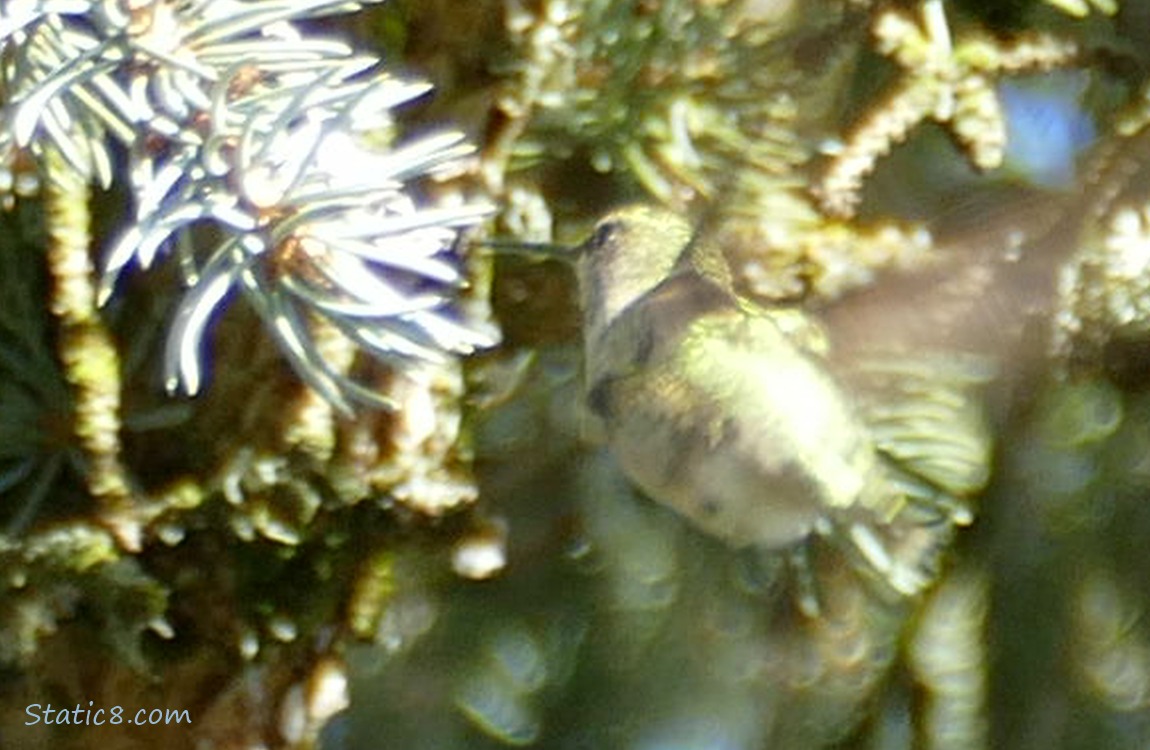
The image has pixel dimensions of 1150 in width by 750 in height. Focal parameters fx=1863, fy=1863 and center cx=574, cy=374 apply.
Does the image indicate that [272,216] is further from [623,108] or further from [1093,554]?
[1093,554]

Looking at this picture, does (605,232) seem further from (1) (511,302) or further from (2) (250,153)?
(2) (250,153)

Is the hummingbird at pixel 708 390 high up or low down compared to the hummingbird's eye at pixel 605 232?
down

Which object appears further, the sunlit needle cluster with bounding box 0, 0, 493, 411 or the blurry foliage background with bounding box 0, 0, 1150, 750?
the blurry foliage background with bounding box 0, 0, 1150, 750

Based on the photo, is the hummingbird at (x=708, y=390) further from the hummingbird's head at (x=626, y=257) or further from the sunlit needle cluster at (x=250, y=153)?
the sunlit needle cluster at (x=250, y=153)

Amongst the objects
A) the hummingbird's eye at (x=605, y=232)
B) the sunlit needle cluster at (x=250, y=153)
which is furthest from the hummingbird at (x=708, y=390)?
the sunlit needle cluster at (x=250, y=153)

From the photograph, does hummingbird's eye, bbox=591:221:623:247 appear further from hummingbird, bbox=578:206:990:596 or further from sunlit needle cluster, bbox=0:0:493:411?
sunlit needle cluster, bbox=0:0:493:411

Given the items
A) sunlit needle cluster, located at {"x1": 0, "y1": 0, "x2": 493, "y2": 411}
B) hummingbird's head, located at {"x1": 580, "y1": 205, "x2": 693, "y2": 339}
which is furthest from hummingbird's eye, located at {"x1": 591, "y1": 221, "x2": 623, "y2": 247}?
sunlit needle cluster, located at {"x1": 0, "y1": 0, "x2": 493, "y2": 411}

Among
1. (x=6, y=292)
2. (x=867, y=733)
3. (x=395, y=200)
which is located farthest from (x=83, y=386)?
(x=867, y=733)

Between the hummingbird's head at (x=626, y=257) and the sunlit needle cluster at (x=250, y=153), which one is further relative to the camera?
the hummingbird's head at (x=626, y=257)
